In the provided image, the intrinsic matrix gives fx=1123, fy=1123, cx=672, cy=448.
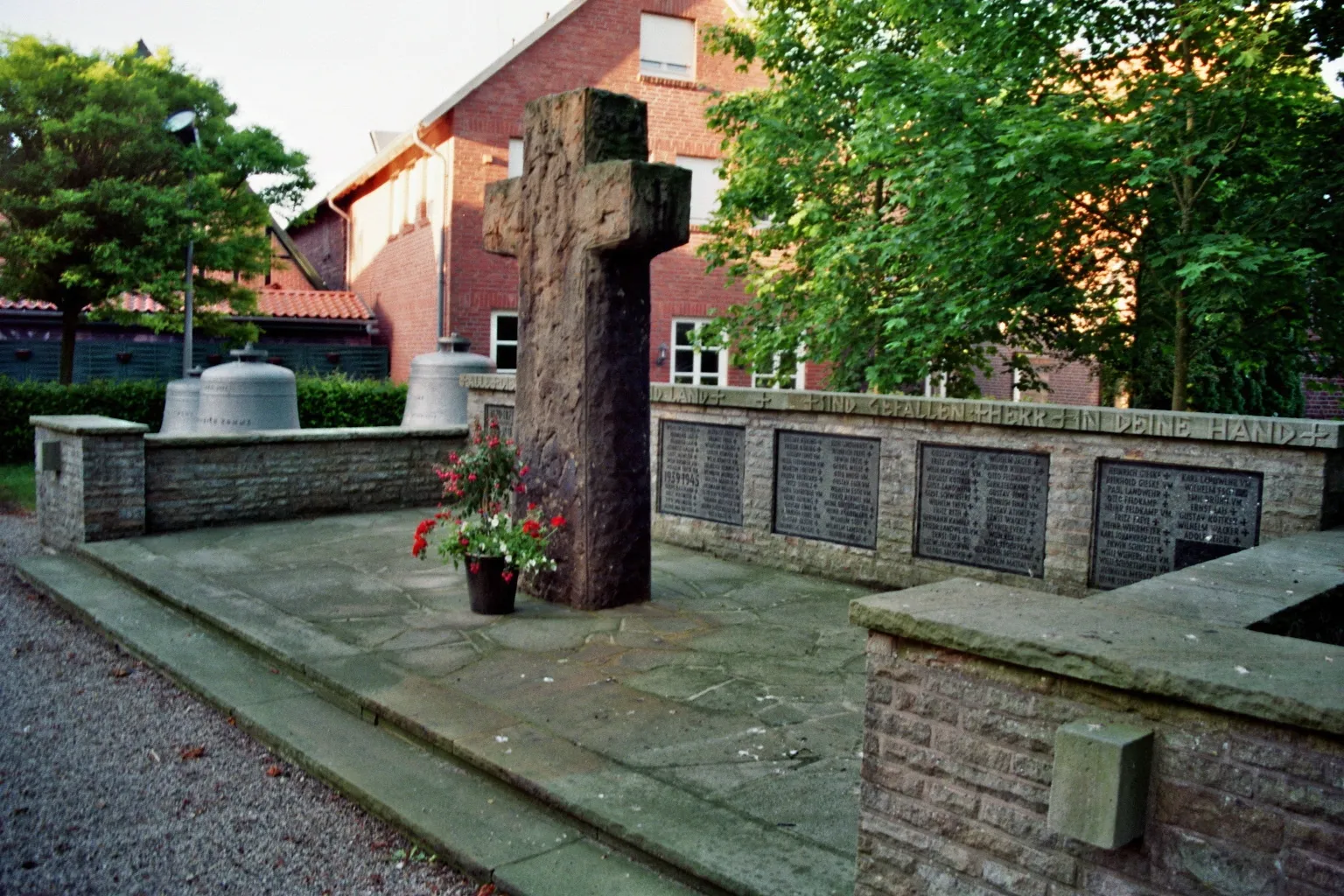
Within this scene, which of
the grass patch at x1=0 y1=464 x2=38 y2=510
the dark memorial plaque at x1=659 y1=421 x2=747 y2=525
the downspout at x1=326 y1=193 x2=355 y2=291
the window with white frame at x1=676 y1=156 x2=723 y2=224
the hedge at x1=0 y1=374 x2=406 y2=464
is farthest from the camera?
the downspout at x1=326 y1=193 x2=355 y2=291

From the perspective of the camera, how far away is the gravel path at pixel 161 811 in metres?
3.88

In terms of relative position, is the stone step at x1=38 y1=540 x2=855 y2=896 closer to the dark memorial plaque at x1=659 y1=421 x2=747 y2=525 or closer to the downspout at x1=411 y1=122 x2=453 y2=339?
the dark memorial plaque at x1=659 y1=421 x2=747 y2=525

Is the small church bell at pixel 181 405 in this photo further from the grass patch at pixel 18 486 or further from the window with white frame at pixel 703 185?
the window with white frame at pixel 703 185

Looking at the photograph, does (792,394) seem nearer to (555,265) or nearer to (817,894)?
(555,265)

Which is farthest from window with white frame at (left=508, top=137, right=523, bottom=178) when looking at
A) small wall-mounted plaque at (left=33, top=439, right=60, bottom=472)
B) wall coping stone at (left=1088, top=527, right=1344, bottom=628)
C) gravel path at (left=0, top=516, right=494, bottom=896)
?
wall coping stone at (left=1088, top=527, right=1344, bottom=628)

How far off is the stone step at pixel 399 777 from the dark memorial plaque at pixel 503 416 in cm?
503

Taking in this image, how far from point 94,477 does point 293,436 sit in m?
1.88

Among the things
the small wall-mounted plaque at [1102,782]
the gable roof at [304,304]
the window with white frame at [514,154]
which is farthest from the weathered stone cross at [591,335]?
the gable roof at [304,304]

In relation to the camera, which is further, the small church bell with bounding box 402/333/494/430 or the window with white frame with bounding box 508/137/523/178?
the window with white frame with bounding box 508/137/523/178

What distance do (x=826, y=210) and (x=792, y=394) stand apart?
5814 mm

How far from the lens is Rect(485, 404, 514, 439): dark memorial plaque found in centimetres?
1205

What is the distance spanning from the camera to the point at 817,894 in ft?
11.3

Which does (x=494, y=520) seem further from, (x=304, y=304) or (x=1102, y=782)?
(x=304, y=304)

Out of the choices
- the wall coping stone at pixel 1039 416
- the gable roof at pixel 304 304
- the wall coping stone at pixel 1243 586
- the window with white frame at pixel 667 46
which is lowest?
the wall coping stone at pixel 1243 586
